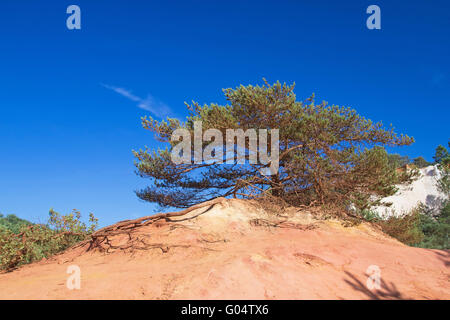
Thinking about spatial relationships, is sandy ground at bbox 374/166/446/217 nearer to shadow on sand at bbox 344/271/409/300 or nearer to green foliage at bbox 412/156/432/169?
green foliage at bbox 412/156/432/169

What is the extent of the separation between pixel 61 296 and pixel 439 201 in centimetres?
3874

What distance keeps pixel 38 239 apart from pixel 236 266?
23.9ft

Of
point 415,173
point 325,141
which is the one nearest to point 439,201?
point 415,173

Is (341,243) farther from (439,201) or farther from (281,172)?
(439,201)

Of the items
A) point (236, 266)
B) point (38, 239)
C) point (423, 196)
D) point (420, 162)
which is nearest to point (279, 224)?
point (236, 266)

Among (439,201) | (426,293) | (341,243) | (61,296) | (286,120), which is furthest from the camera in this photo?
(439,201)

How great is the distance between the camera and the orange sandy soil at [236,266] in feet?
17.8

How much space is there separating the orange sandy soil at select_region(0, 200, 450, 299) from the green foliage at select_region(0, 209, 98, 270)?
2.14 ft

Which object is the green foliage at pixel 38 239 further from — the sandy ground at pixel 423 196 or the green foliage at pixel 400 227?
the sandy ground at pixel 423 196

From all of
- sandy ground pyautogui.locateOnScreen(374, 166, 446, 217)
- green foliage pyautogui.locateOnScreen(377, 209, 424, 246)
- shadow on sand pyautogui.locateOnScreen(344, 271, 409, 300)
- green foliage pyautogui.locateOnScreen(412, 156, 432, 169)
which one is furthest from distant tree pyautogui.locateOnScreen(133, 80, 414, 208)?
green foliage pyautogui.locateOnScreen(412, 156, 432, 169)

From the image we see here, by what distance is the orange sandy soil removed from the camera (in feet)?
17.8

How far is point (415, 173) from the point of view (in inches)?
565

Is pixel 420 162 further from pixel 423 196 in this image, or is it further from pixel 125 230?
pixel 125 230

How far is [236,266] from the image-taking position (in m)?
6.00
